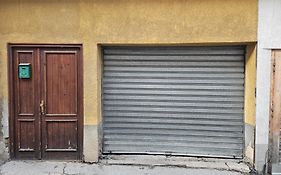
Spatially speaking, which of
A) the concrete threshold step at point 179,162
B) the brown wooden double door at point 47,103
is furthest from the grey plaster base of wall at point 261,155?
the brown wooden double door at point 47,103

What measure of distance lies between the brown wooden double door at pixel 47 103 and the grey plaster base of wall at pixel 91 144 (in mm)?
137

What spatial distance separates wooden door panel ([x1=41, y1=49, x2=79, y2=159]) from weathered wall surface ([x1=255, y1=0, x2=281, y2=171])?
3522 mm

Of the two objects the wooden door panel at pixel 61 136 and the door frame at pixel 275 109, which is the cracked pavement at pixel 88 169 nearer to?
the wooden door panel at pixel 61 136

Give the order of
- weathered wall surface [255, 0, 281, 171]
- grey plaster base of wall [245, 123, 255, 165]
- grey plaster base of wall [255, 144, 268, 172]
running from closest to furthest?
weathered wall surface [255, 0, 281, 171] → grey plaster base of wall [255, 144, 268, 172] → grey plaster base of wall [245, 123, 255, 165]

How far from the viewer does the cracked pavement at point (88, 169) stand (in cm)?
605

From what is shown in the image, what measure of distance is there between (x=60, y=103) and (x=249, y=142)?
12.6 feet

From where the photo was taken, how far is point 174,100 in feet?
21.9

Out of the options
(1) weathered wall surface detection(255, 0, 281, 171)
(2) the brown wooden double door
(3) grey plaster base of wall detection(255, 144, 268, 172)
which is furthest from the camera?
(2) the brown wooden double door

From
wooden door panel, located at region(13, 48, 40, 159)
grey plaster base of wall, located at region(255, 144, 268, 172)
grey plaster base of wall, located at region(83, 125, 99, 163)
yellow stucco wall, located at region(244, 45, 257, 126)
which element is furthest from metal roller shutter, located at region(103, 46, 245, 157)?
wooden door panel, located at region(13, 48, 40, 159)

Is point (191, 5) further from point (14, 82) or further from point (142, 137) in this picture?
point (14, 82)

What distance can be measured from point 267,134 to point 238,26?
211 centimetres

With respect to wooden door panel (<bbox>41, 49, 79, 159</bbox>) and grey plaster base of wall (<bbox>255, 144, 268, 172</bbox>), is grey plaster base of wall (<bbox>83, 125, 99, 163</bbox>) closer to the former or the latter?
wooden door panel (<bbox>41, 49, 79, 159</bbox>)

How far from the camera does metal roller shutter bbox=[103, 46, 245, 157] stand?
257 inches

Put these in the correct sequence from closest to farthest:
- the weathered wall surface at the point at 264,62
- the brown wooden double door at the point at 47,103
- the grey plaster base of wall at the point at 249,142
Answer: the weathered wall surface at the point at 264,62 < the grey plaster base of wall at the point at 249,142 < the brown wooden double door at the point at 47,103
